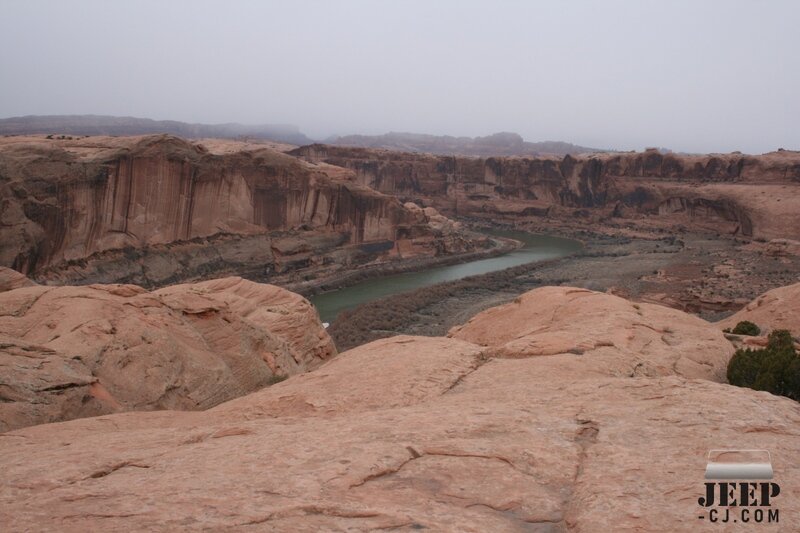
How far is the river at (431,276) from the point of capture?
131 ft

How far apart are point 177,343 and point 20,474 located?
7.53m

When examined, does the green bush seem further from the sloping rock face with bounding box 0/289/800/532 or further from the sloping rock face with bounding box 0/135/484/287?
the sloping rock face with bounding box 0/135/484/287

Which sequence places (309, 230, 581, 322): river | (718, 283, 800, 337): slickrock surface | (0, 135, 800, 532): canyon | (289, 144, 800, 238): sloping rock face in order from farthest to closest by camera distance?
1. (289, 144, 800, 238): sloping rock face
2. (309, 230, 581, 322): river
3. (718, 283, 800, 337): slickrock surface
4. (0, 135, 800, 532): canyon

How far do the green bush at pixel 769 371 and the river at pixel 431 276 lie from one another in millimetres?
26777

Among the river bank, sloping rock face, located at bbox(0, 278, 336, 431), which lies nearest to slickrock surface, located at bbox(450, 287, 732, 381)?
sloping rock face, located at bbox(0, 278, 336, 431)

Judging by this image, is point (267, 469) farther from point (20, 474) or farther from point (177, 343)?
point (177, 343)

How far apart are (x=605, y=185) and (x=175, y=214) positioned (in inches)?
2429

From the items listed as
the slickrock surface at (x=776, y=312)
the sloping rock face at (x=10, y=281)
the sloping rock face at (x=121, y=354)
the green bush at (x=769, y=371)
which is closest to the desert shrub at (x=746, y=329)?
the slickrock surface at (x=776, y=312)

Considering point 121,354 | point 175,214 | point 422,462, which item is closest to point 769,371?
point 422,462

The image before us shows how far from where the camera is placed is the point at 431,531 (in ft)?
13.3

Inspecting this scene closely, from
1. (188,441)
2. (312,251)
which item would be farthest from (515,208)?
(188,441)

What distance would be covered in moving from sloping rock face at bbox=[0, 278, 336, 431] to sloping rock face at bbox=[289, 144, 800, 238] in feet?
197

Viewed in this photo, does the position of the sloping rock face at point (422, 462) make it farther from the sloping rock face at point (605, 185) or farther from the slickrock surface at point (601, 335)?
the sloping rock face at point (605, 185)

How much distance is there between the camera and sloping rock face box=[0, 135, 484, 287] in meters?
31.7
